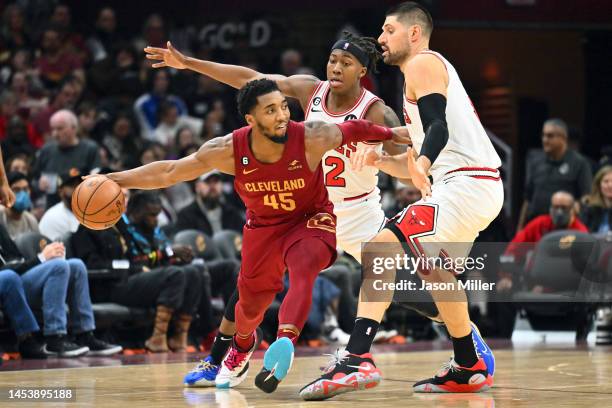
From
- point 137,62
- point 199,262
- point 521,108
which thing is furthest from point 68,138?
point 521,108

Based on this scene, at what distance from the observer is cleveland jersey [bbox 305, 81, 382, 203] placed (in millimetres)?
8078

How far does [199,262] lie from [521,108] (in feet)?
31.8

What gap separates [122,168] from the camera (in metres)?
12.9

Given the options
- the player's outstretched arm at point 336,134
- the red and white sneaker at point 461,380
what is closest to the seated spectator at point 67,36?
the player's outstretched arm at point 336,134

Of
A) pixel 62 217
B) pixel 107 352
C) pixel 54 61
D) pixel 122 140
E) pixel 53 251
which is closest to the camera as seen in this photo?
pixel 53 251

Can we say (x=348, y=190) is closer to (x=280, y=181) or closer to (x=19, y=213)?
(x=280, y=181)

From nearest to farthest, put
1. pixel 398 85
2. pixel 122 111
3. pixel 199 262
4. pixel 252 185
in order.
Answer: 1. pixel 252 185
2. pixel 199 262
3. pixel 122 111
4. pixel 398 85

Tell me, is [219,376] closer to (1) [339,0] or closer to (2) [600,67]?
(1) [339,0]

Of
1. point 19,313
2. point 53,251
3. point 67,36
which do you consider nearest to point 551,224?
point 53,251

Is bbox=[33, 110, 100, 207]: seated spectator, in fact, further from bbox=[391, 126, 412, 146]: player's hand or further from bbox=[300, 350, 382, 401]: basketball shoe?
bbox=[300, 350, 382, 401]: basketball shoe

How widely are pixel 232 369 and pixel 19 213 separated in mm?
4359

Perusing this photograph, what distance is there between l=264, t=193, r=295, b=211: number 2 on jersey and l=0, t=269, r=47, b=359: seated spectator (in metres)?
3.62

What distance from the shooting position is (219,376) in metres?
7.36

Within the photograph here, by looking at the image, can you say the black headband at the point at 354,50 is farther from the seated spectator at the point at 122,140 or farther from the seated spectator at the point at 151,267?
the seated spectator at the point at 122,140
